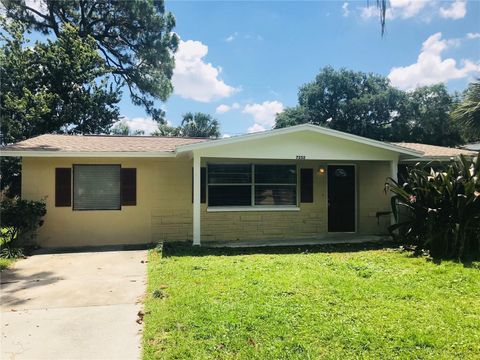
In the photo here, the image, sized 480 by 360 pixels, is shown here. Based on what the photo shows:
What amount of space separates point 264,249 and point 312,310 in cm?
467

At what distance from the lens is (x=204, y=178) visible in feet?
35.2

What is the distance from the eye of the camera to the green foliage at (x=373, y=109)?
30230 mm

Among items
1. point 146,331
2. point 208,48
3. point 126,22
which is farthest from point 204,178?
point 126,22

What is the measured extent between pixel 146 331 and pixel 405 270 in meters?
4.64

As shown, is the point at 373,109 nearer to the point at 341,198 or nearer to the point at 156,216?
the point at 341,198

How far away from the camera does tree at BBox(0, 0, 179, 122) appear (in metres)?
23.3

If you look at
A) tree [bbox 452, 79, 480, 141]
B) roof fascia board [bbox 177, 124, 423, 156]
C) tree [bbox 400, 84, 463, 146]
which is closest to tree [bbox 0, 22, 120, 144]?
roof fascia board [bbox 177, 124, 423, 156]

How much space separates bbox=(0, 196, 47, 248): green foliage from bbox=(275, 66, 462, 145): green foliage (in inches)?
1083

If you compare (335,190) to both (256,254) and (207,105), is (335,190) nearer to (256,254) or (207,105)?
(256,254)

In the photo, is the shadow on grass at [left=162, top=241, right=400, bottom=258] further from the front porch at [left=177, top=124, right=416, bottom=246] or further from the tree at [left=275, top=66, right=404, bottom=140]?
the tree at [left=275, top=66, right=404, bottom=140]

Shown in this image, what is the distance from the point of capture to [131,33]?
24.9m

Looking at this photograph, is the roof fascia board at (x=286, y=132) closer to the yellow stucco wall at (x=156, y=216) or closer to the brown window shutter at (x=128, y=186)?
the yellow stucco wall at (x=156, y=216)

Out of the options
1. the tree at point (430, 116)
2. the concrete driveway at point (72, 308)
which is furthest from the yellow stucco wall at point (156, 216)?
the tree at point (430, 116)

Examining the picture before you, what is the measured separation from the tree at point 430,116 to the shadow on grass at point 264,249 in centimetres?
2368
